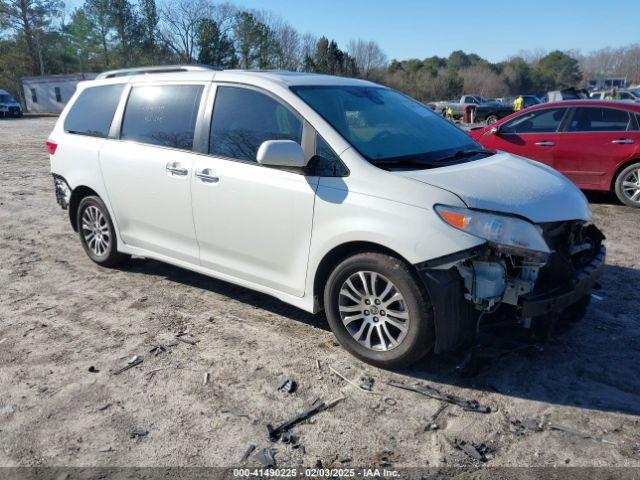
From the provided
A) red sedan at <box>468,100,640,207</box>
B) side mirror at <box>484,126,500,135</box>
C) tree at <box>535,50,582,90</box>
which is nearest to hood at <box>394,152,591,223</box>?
red sedan at <box>468,100,640,207</box>

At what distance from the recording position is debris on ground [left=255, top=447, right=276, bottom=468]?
8.89ft

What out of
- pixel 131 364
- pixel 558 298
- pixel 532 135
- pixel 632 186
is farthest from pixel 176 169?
pixel 632 186

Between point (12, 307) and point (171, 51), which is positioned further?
point (171, 51)

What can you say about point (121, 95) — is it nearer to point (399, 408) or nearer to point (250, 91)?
point (250, 91)

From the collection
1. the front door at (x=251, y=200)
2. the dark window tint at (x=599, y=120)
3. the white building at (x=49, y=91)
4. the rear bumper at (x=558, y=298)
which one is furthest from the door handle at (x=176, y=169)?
the white building at (x=49, y=91)

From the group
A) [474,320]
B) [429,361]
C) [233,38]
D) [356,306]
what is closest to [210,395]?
[356,306]

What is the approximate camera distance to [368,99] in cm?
439

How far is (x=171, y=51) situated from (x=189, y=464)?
7085 centimetres

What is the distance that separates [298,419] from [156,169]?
8.48ft

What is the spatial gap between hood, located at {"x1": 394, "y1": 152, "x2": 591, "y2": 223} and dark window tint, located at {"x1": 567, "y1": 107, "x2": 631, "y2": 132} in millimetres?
4917

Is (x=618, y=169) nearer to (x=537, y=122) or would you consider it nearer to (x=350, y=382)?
(x=537, y=122)

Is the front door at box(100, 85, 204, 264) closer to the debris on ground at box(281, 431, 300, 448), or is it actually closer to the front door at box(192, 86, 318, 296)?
the front door at box(192, 86, 318, 296)

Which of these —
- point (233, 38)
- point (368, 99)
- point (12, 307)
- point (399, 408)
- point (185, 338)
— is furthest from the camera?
point (233, 38)

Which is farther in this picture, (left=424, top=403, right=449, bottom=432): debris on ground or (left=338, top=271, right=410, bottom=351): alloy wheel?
(left=338, top=271, right=410, bottom=351): alloy wheel
